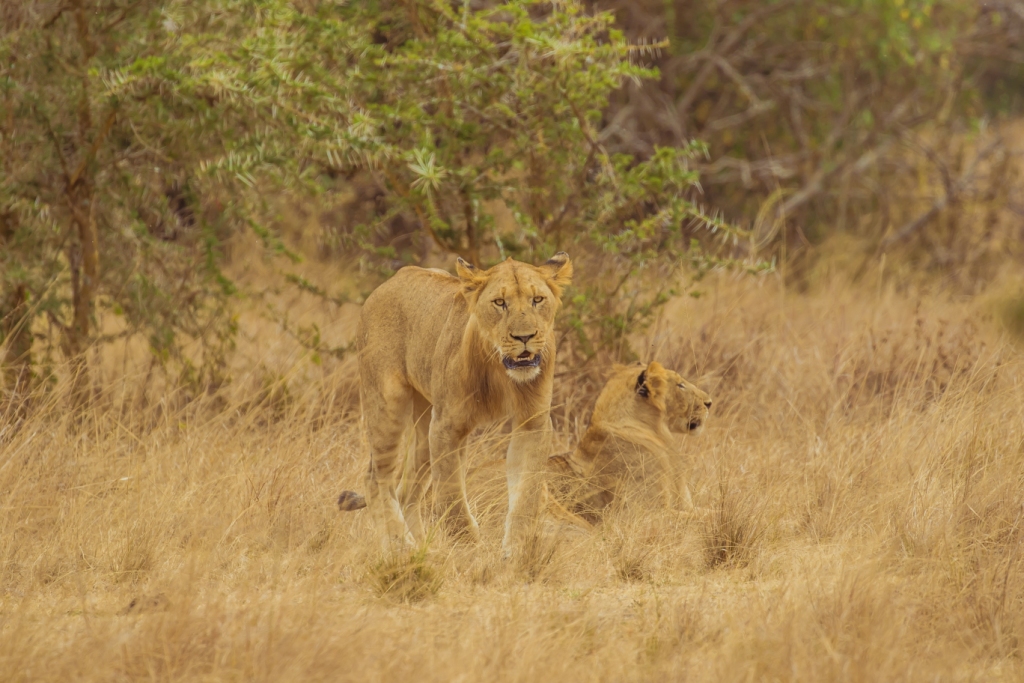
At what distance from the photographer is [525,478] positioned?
422cm

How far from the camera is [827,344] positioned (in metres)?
7.32

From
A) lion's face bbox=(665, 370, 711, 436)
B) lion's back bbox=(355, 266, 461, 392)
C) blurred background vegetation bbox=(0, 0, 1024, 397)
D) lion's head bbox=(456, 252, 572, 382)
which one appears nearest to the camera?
lion's head bbox=(456, 252, 572, 382)

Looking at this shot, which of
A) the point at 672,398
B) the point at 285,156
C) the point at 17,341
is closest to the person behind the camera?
the point at 672,398

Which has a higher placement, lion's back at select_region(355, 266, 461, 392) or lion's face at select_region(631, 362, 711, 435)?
lion's back at select_region(355, 266, 461, 392)

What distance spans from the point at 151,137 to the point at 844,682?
4694mm

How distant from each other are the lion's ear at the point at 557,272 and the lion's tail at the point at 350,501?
1152 mm

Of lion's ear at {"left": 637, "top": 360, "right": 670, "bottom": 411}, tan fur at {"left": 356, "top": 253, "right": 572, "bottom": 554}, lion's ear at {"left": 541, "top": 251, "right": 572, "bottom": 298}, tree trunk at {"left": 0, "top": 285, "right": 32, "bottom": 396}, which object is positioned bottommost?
tree trunk at {"left": 0, "top": 285, "right": 32, "bottom": 396}

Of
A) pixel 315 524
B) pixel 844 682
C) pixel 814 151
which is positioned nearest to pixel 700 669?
pixel 844 682

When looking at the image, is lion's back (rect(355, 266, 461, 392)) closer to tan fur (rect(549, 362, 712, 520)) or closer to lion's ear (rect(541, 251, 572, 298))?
lion's ear (rect(541, 251, 572, 298))

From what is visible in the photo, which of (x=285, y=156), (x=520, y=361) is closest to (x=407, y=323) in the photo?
(x=520, y=361)

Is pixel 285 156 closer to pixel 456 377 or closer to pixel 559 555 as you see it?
pixel 456 377

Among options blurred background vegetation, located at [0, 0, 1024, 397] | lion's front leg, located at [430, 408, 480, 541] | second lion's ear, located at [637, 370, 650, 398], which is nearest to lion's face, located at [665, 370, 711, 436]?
second lion's ear, located at [637, 370, 650, 398]

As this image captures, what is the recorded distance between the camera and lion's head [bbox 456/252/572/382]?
4.00 m

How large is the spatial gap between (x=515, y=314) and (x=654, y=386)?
1485 mm
